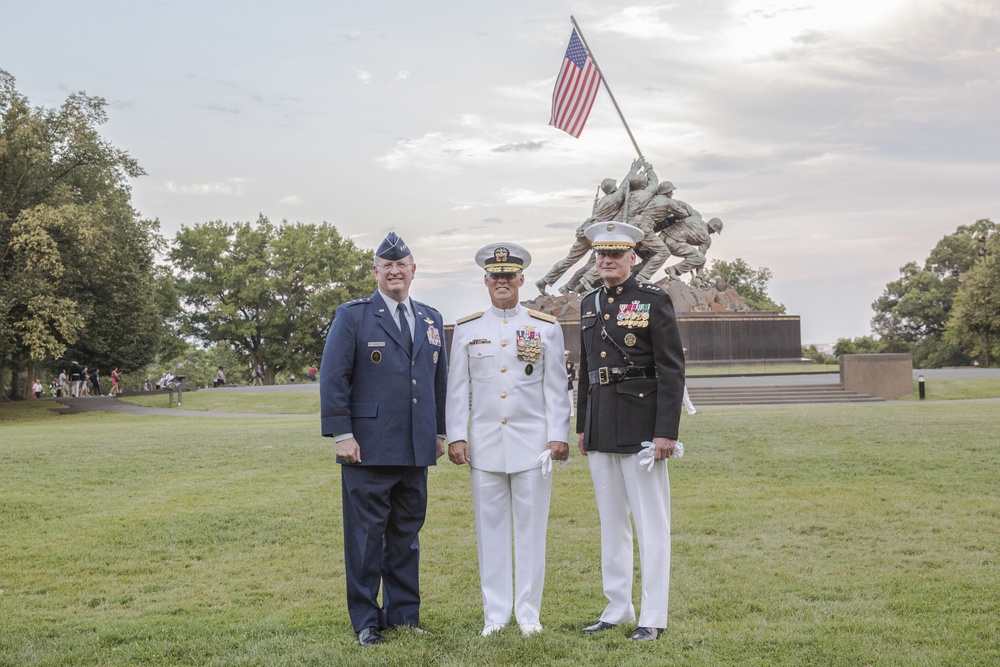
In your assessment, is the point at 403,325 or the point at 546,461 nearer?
the point at 546,461

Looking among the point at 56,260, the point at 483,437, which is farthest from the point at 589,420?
the point at 56,260

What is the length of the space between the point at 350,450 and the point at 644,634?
176 cm

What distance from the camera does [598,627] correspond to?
503cm

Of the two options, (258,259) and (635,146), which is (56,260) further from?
(258,259)

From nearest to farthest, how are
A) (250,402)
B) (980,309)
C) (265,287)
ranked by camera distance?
(250,402), (980,309), (265,287)

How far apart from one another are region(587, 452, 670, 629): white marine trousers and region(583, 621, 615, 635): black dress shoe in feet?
0.07

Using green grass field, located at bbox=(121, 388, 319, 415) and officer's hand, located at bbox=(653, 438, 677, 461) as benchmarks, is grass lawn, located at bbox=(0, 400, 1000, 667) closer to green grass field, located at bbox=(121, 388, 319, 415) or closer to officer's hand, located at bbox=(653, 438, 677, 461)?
officer's hand, located at bbox=(653, 438, 677, 461)

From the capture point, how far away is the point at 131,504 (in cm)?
961

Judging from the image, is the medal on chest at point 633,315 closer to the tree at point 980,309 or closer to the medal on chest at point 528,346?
the medal on chest at point 528,346

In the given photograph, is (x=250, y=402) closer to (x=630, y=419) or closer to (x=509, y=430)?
(x=509, y=430)

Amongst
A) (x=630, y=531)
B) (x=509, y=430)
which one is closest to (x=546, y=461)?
(x=509, y=430)

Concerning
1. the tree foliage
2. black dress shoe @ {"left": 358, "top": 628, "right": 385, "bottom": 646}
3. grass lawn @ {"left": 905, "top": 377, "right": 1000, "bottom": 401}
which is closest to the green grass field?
grass lawn @ {"left": 905, "top": 377, "right": 1000, "bottom": 401}

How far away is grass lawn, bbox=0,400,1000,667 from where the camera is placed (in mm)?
4797

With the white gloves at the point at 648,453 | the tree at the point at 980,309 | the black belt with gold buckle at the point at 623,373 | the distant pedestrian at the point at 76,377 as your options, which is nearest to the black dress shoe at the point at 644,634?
the white gloves at the point at 648,453
